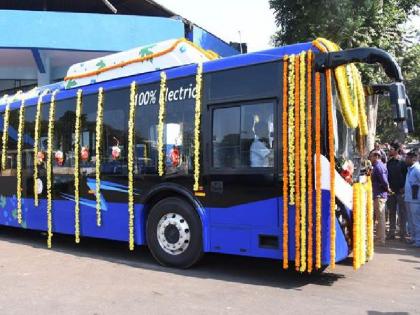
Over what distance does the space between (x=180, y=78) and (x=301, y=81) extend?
200 centimetres

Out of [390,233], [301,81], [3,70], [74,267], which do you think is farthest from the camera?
[3,70]

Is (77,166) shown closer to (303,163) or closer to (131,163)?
(131,163)

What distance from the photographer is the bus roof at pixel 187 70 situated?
6473 mm

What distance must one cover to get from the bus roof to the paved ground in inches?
111

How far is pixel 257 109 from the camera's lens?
6.61 meters

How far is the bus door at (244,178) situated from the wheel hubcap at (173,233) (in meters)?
0.50

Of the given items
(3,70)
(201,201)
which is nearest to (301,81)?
(201,201)

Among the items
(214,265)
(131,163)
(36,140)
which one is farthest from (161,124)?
(36,140)

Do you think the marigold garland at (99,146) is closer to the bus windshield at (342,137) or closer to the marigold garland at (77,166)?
the marigold garland at (77,166)

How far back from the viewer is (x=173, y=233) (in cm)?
743

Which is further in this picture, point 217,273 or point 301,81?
point 217,273

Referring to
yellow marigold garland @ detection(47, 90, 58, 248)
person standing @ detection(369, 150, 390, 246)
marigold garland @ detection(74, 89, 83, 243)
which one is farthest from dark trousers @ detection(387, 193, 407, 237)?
yellow marigold garland @ detection(47, 90, 58, 248)

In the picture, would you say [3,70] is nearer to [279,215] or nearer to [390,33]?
[390,33]

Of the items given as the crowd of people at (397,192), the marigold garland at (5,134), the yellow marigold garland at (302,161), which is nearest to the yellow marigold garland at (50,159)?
the marigold garland at (5,134)
